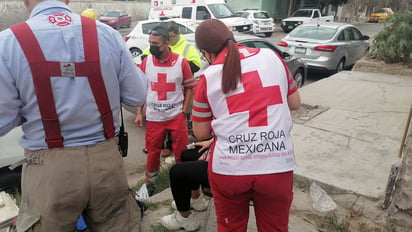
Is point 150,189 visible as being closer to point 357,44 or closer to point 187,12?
point 357,44

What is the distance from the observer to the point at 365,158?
12.8 feet

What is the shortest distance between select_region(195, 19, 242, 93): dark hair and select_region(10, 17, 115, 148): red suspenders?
0.61m

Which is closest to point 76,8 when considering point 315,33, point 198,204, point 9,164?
point 315,33

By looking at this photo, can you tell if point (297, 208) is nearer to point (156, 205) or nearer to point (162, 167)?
point (156, 205)

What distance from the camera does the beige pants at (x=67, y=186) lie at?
1574mm

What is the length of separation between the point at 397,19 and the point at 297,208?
321 inches

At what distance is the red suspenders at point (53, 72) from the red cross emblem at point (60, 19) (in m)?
0.07

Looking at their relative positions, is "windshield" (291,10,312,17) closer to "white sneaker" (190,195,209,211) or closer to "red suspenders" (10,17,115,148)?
"white sneaker" (190,195,209,211)

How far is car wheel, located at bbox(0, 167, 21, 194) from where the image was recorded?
11.1ft

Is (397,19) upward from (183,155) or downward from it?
upward

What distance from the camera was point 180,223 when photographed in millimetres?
2625

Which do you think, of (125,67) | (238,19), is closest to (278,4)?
(238,19)

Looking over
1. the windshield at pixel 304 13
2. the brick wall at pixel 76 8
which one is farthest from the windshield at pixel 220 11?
the windshield at pixel 304 13

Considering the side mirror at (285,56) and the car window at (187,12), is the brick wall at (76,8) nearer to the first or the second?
the car window at (187,12)
